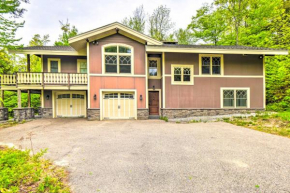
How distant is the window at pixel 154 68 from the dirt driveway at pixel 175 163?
22.8ft

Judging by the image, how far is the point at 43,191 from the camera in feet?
7.72

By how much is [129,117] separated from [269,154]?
793cm

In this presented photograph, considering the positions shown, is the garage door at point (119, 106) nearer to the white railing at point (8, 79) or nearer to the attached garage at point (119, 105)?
the attached garage at point (119, 105)

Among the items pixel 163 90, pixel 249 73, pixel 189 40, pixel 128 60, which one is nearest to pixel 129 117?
pixel 163 90

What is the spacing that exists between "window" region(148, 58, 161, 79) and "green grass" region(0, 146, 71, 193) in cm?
911

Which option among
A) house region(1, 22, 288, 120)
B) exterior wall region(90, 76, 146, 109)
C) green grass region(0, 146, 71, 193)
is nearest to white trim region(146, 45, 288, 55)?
house region(1, 22, 288, 120)

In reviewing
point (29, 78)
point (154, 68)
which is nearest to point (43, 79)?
point (29, 78)

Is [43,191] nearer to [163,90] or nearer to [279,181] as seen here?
[279,181]

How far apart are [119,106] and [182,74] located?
5257 millimetres

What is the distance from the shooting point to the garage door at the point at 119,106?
1027 cm

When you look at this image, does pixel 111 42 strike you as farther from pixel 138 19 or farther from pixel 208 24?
pixel 208 24

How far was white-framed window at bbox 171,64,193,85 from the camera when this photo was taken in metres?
10.7

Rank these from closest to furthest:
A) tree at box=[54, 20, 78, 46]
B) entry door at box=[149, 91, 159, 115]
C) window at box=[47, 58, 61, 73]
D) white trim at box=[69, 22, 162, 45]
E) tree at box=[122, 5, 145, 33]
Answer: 1. white trim at box=[69, 22, 162, 45]
2. window at box=[47, 58, 61, 73]
3. entry door at box=[149, 91, 159, 115]
4. tree at box=[122, 5, 145, 33]
5. tree at box=[54, 20, 78, 46]

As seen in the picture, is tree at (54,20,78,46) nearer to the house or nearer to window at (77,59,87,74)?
the house
